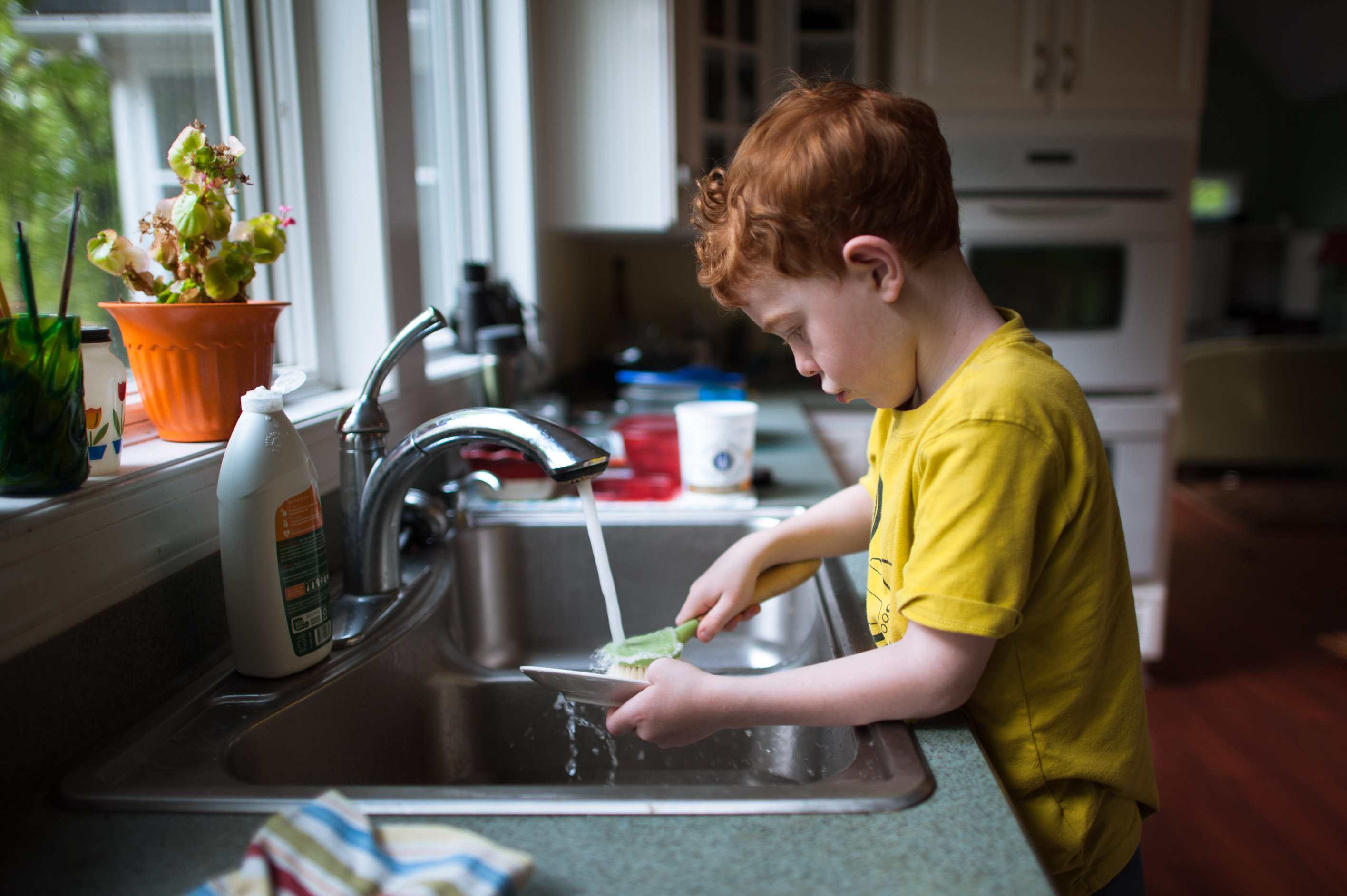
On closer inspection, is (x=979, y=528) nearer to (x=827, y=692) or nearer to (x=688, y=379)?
(x=827, y=692)

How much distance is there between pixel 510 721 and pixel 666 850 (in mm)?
528

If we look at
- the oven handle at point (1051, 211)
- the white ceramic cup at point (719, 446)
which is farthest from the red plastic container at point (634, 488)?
the oven handle at point (1051, 211)

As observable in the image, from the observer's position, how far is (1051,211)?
102 inches

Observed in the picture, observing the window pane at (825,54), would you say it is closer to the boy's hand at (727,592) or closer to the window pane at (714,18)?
the window pane at (714,18)

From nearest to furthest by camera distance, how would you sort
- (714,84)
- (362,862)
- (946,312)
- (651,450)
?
(362,862) → (946,312) → (651,450) → (714,84)

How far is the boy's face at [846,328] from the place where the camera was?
704 mm

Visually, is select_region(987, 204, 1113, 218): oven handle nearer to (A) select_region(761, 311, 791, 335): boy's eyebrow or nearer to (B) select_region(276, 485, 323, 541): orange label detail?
(A) select_region(761, 311, 791, 335): boy's eyebrow

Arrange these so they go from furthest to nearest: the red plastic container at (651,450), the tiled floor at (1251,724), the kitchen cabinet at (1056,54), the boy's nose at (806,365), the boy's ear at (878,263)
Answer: the kitchen cabinet at (1056,54) < the tiled floor at (1251,724) < the red plastic container at (651,450) < the boy's nose at (806,365) < the boy's ear at (878,263)

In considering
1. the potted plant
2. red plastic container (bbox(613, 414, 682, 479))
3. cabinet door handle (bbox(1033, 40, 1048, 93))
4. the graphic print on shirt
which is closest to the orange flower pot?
the potted plant

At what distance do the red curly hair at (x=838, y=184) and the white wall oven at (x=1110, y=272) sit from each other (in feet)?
6.53

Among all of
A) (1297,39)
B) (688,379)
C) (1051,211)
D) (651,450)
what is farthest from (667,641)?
(1297,39)

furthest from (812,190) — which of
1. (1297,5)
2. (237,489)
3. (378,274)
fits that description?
(1297,5)

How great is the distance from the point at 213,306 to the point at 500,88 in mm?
1604

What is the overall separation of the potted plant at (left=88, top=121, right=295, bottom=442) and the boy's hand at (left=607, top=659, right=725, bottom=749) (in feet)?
1.60
